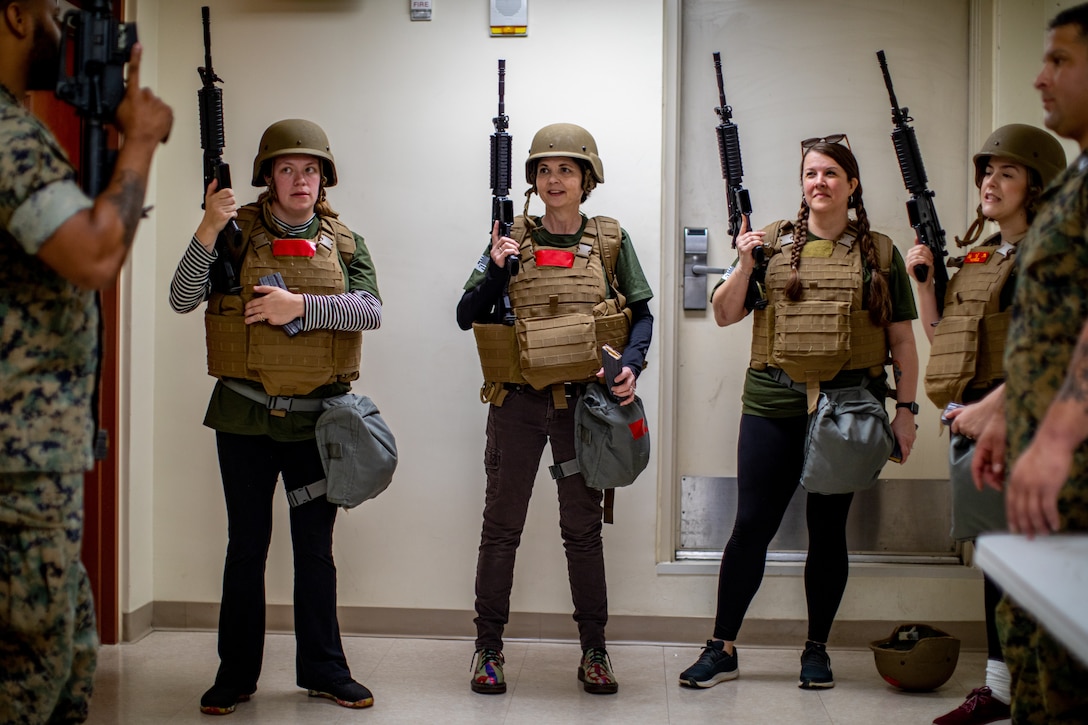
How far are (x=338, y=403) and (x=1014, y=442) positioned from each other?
1964mm

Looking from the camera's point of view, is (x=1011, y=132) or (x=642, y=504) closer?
(x=1011, y=132)

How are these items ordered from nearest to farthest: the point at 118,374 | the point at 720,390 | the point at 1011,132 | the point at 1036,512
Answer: the point at 1036,512, the point at 1011,132, the point at 118,374, the point at 720,390

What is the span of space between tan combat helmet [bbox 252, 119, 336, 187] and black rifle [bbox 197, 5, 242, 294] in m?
0.12

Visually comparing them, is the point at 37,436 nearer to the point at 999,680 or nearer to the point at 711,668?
the point at 711,668

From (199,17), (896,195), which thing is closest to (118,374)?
(199,17)

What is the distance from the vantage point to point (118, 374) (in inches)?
153

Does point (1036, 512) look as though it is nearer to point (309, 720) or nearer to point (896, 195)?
point (309, 720)

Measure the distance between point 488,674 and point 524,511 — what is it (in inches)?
21.3

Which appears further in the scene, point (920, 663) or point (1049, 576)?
point (920, 663)

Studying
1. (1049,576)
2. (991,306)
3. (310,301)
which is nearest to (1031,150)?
(991,306)

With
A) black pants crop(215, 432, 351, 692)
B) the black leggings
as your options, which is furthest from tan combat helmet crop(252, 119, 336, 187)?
the black leggings

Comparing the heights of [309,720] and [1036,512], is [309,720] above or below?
below

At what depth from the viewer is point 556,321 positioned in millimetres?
3348

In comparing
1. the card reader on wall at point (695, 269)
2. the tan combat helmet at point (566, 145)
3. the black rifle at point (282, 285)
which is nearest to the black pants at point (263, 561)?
the black rifle at point (282, 285)
